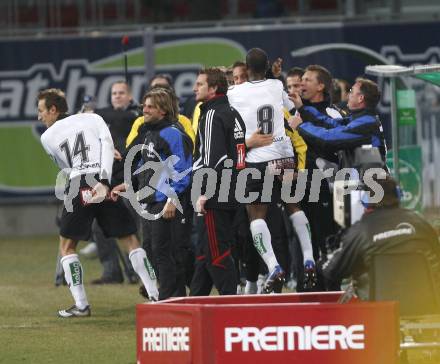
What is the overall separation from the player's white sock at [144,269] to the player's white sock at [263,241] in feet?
3.66

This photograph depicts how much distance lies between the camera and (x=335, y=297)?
1056 cm

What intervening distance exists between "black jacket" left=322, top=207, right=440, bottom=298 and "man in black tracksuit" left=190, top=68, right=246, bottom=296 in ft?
9.83

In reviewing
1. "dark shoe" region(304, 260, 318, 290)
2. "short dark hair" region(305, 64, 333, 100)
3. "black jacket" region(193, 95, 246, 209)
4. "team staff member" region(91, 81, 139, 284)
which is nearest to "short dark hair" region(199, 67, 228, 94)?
"black jacket" region(193, 95, 246, 209)

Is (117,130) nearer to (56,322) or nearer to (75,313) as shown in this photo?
(75,313)

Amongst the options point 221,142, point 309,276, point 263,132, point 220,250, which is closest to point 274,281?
point 309,276

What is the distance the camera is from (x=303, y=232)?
45.4 ft

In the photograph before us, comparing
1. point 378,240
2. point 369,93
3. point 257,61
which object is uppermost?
point 257,61

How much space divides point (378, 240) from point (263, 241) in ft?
12.4

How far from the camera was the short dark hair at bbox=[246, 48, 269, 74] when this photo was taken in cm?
1297

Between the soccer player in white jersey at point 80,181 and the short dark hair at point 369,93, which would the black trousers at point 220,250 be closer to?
the soccer player in white jersey at point 80,181

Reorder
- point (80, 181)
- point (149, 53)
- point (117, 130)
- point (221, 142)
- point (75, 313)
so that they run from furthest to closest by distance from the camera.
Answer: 1. point (149, 53)
2. point (117, 130)
3. point (75, 313)
4. point (80, 181)
5. point (221, 142)

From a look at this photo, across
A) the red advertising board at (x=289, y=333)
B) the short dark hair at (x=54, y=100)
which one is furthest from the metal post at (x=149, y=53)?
the red advertising board at (x=289, y=333)

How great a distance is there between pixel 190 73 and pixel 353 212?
42.3ft

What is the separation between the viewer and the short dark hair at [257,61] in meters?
13.0
